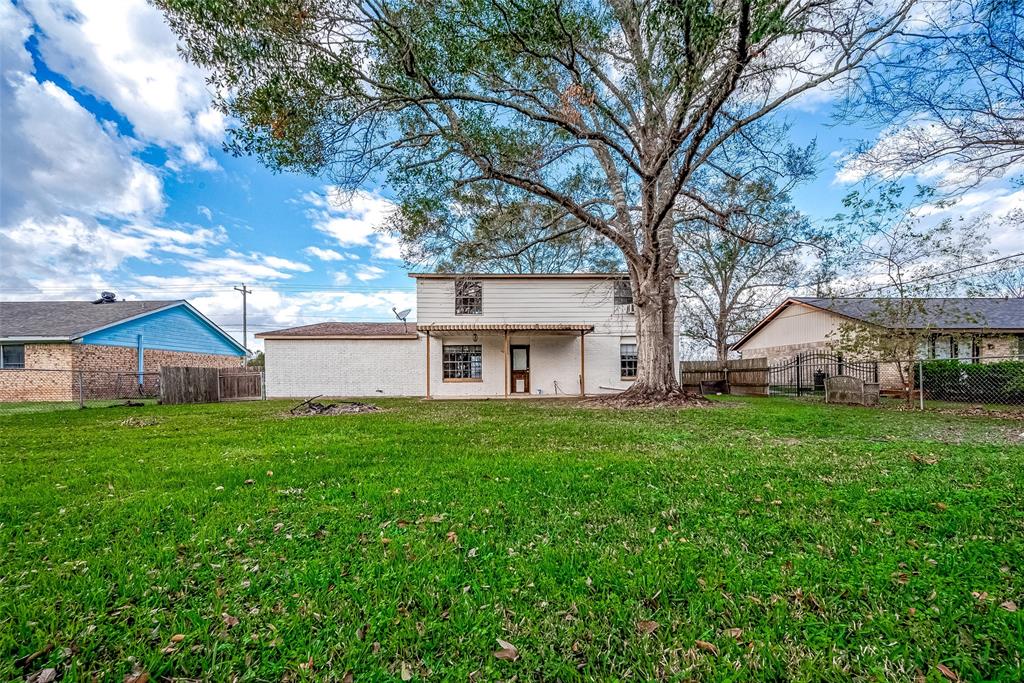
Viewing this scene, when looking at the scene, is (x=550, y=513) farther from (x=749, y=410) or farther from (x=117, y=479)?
(x=749, y=410)

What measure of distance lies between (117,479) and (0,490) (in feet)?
2.77

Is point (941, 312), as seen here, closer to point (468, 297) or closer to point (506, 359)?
point (506, 359)

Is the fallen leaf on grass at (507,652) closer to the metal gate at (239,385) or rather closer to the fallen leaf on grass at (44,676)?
the fallen leaf on grass at (44,676)

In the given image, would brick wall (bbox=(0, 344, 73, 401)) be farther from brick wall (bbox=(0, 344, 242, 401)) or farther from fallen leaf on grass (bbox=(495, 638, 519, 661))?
fallen leaf on grass (bbox=(495, 638, 519, 661))

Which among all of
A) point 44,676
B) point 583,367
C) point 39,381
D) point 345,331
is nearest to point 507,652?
point 44,676

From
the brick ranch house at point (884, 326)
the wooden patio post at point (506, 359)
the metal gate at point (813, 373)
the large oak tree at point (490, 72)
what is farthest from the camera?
the metal gate at point (813, 373)

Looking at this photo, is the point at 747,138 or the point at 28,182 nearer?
the point at 747,138

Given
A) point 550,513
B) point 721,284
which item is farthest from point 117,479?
point 721,284

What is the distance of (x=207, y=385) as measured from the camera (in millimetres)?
15344

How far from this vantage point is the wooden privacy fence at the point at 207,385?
1405 centimetres

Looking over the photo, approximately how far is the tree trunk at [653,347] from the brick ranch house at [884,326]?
5672mm

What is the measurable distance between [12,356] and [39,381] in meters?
1.83

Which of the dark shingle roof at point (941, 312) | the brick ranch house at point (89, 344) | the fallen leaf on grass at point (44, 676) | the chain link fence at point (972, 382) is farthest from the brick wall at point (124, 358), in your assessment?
the chain link fence at point (972, 382)

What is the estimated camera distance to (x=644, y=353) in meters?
11.9
